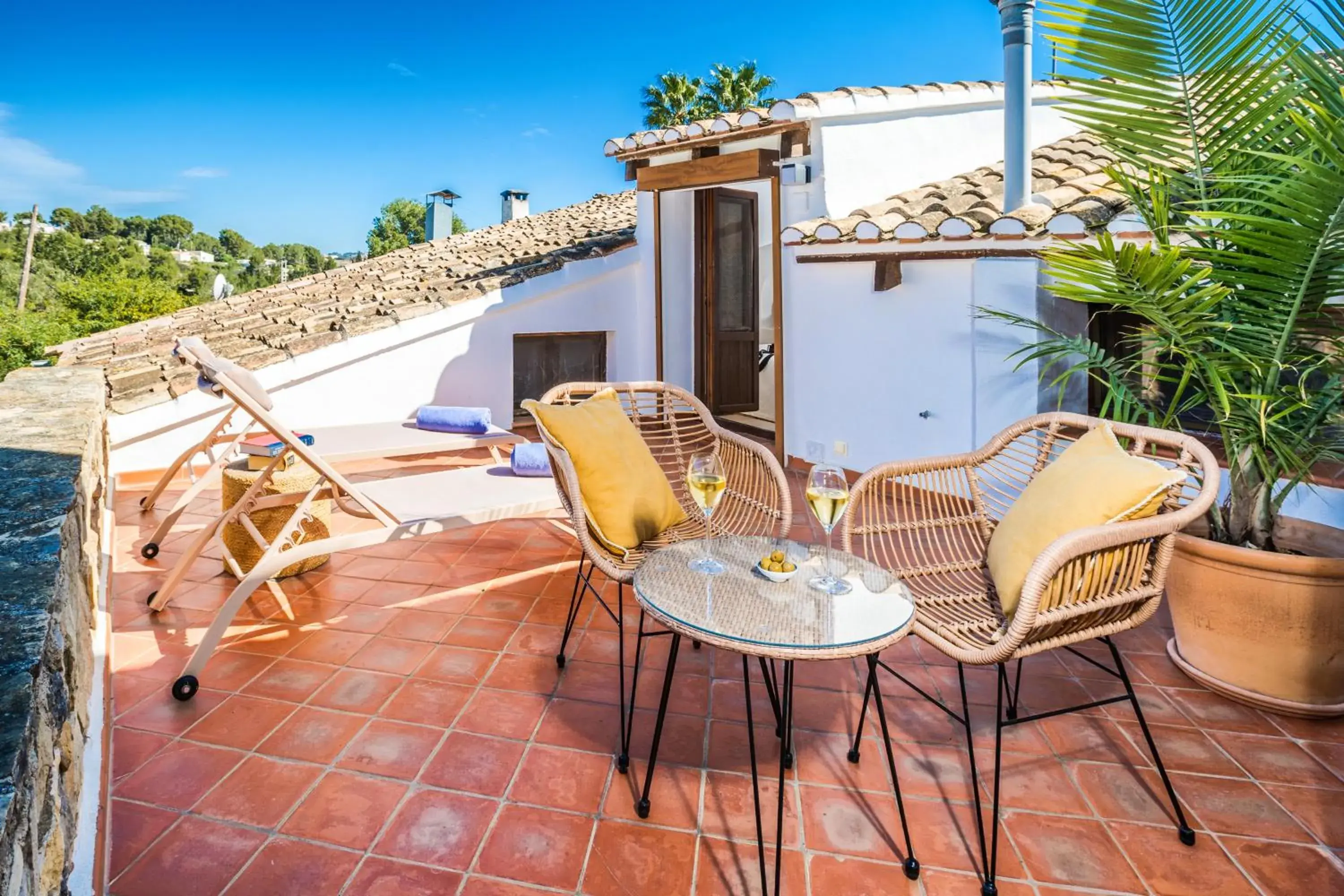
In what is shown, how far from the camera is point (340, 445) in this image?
173 inches

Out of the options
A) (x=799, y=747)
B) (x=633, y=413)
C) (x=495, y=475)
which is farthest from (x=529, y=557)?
(x=799, y=747)

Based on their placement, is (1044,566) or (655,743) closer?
(1044,566)

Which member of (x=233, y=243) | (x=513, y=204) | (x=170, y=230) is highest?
(x=170, y=230)

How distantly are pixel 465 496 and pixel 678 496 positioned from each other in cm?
102

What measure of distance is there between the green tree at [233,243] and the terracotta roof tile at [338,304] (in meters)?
45.4

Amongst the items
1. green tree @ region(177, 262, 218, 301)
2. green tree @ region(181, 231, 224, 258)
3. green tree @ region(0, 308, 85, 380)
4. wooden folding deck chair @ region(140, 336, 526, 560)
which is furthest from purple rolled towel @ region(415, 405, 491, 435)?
green tree @ region(181, 231, 224, 258)

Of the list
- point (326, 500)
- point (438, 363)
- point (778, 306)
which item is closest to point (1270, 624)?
point (326, 500)

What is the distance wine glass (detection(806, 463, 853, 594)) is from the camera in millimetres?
1933

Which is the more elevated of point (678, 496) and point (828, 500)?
point (828, 500)

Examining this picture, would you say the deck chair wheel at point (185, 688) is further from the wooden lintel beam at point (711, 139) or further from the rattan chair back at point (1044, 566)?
the wooden lintel beam at point (711, 139)

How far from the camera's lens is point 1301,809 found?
2129 millimetres

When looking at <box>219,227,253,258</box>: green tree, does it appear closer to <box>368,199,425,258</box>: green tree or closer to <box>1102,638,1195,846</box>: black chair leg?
<box>368,199,425,258</box>: green tree

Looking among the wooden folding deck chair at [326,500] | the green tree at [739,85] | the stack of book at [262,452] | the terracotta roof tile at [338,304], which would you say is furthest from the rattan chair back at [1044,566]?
the green tree at [739,85]

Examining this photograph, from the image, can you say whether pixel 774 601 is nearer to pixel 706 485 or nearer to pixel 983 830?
pixel 706 485
